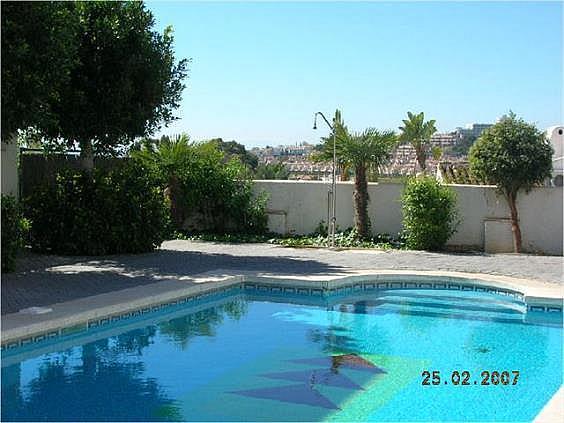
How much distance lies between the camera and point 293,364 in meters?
8.50

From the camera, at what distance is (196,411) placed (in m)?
6.77

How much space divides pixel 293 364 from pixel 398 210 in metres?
10.3

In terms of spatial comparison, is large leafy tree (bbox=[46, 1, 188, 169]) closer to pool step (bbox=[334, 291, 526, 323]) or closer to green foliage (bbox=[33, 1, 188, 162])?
green foliage (bbox=[33, 1, 188, 162])

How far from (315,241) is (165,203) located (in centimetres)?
448

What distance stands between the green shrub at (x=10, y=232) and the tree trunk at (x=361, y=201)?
8845 millimetres

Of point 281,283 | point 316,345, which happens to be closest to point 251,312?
point 281,283

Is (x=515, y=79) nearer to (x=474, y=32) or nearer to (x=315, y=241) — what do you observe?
(x=474, y=32)

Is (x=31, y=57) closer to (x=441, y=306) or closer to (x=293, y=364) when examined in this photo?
(x=293, y=364)

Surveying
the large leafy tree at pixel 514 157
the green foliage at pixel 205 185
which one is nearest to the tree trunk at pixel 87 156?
the green foliage at pixel 205 185

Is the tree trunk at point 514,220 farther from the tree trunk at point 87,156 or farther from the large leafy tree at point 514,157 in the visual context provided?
the tree trunk at point 87,156

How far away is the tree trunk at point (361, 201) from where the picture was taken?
58.8ft

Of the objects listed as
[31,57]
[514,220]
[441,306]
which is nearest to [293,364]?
[441,306]

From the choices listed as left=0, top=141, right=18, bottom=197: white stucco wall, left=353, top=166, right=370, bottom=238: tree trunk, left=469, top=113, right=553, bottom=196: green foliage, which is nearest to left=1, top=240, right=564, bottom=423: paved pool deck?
left=353, top=166, right=370, bottom=238: tree trunk

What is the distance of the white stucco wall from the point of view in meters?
14.7
